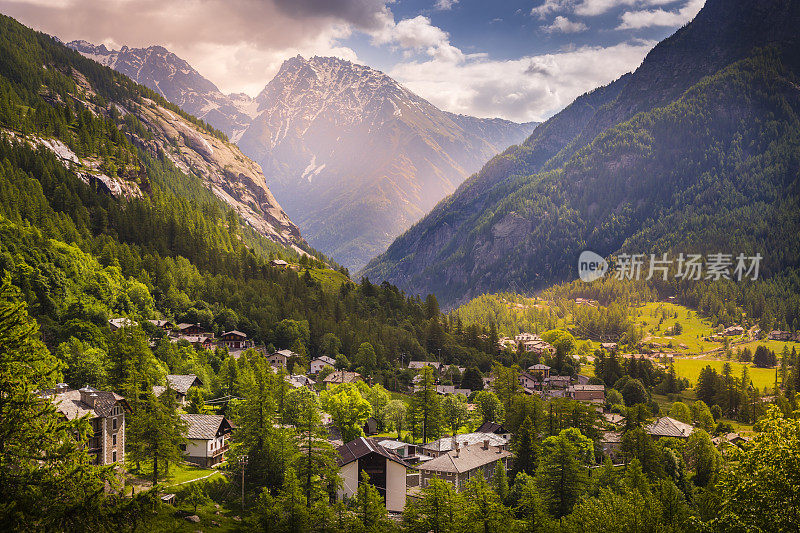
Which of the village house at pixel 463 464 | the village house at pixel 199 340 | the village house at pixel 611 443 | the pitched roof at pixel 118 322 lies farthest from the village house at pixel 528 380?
the pitched roof at pixel 118 322

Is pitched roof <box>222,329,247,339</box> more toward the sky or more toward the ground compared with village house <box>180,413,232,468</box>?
more toward the sky

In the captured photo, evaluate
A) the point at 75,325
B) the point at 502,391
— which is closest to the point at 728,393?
the point at 502,391

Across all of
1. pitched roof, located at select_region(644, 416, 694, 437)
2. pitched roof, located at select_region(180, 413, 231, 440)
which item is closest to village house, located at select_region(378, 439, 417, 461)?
pitched roof, located at select_region(180, 413, 231, 440)

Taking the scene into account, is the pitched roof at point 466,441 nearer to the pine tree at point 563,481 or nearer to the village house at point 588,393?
the pine tree at point 563,481

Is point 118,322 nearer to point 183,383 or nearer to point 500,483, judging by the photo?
point 183,383

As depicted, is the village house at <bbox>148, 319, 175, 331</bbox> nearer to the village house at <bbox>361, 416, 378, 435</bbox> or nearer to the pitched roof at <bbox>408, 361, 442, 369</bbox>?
the village house at <bbox>361, 416, 378, 435</bbox>
